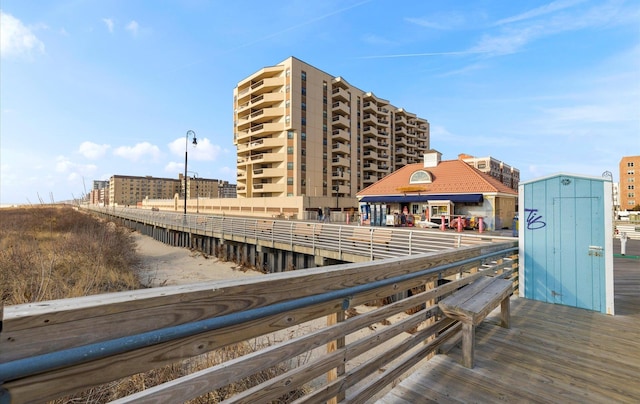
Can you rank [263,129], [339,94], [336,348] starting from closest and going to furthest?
1. [336,348]
2. [263,129]
3. [339,94]

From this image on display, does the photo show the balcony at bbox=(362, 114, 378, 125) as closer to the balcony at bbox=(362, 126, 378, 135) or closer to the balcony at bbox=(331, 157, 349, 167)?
the balcony at bbox=(362, 126, 378, 135)

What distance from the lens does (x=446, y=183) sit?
2416 centimetres

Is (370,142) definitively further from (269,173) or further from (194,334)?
(194,334)

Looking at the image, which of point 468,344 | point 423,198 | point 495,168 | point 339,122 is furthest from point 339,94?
point 468,344

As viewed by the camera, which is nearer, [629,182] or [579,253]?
[579,253]

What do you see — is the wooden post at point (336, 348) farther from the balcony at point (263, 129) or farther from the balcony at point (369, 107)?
the balcony at point (369, 107)

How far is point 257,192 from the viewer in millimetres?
48031

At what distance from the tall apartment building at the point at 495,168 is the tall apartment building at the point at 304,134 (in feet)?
71.6

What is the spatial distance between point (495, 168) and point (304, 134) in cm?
5174

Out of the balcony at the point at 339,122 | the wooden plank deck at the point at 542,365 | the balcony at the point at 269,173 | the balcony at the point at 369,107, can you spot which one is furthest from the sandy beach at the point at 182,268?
the balcony at the point at 369,107

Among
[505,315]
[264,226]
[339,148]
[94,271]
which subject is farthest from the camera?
[339,148]

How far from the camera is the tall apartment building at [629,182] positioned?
253 ft

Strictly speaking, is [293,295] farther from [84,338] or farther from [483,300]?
[483,300]

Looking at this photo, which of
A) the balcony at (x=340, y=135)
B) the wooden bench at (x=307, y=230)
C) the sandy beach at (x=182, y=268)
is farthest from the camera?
the balcony at (x=340, y=135)
